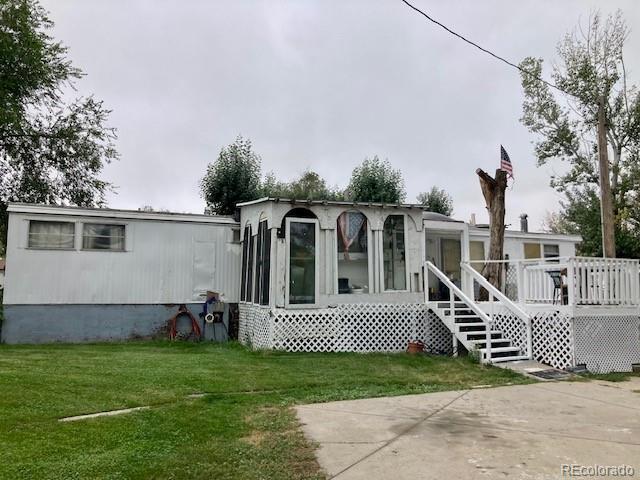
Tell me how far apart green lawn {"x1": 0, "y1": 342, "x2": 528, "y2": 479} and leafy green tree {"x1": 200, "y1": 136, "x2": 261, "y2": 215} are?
1011 centimetres

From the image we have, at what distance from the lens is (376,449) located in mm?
4094

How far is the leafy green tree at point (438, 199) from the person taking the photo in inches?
1010

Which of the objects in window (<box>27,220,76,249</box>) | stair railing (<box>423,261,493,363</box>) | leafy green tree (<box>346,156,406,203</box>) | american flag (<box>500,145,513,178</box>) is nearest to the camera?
stair railing (<box>423,261,493,363</box>)

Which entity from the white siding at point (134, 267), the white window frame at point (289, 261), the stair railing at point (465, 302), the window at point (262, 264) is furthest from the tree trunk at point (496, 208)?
the white siding at point (134, 267)

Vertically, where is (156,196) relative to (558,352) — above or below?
above

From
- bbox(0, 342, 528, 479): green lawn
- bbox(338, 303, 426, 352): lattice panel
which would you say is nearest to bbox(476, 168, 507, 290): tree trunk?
bbox(338, 303, 426, 352): lattice panel

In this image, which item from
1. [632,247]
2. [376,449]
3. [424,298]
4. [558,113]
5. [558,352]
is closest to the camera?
[376,449]

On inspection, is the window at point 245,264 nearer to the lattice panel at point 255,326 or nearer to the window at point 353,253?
the lattice panel at point 255,326

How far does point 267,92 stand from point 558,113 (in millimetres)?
14730

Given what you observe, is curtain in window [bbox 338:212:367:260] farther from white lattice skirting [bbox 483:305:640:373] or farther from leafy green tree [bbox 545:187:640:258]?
leafy green tree [bbox 545:187:640:258]

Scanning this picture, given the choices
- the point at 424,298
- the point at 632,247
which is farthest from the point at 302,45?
the point at 632,247

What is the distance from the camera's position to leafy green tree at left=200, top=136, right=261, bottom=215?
19.7m

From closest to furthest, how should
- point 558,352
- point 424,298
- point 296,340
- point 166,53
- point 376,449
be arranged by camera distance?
point 376,449 → point 558,352 → point 296,340 → point 424,298 → point 166,53

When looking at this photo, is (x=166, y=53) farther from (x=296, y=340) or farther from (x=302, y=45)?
(x=296, y=340)
